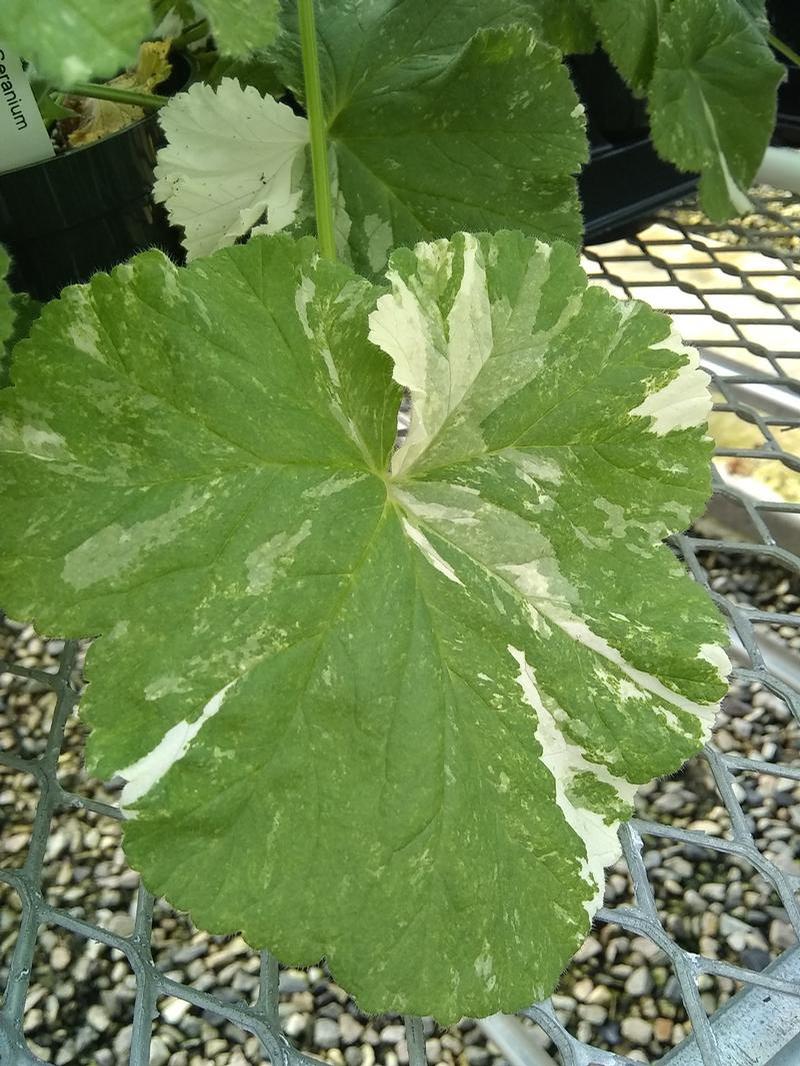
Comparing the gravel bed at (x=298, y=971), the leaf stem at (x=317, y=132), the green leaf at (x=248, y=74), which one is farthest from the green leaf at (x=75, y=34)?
the gravel bed at (x=298, y=971)

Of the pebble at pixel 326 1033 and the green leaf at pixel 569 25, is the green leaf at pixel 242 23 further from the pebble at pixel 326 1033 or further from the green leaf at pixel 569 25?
the pebble at pixel 326 1033

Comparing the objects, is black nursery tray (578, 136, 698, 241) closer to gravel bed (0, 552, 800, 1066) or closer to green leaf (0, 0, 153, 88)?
gravel bed (0, 552, 800, 1066)

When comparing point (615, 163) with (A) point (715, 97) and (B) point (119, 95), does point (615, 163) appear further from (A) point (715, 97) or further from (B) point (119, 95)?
(B) point (119, 95)

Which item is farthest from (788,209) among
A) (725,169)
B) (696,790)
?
(696,790)

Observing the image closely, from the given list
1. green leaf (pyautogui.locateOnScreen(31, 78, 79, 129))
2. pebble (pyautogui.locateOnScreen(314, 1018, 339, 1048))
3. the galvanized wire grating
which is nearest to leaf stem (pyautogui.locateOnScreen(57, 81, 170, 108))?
green leaf (pyautogui.locateOnScreen(31, 78, 79, 129))

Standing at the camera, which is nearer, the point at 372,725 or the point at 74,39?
the point at 74,39

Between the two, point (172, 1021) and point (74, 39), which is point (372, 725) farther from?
point (172, 1021)

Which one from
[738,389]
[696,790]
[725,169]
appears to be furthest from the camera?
[738,389]
